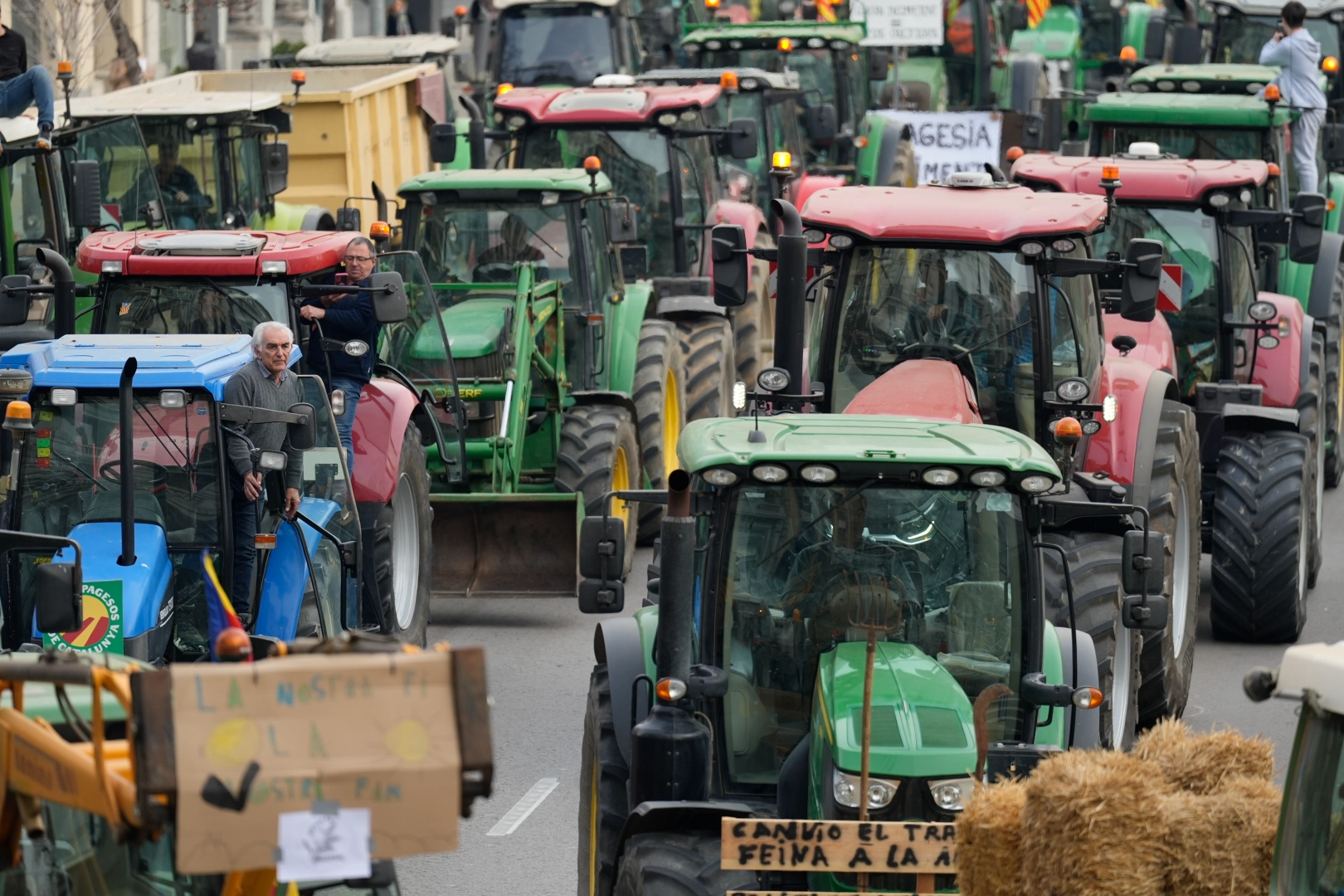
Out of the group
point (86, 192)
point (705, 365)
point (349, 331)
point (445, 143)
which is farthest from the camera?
point (445, 143)

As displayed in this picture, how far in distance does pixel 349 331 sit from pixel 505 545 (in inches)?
77.8

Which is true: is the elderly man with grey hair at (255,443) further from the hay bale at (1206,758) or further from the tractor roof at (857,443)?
the hay bale at (1206,758)

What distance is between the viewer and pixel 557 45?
22172mm

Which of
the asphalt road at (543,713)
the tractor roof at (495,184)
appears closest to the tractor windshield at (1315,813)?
the asphalt road at (543,713)

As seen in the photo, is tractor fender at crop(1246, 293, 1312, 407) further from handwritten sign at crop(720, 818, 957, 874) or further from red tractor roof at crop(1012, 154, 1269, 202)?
handwritten sign at crop(720, 818, 957, 874)

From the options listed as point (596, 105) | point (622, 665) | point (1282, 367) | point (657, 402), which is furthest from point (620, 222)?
point (622, 665)

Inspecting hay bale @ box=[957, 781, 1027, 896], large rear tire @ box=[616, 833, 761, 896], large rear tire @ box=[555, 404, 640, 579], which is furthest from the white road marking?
hay bale @ box=[957, 781, 1027, 896]

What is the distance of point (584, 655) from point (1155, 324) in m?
3.60

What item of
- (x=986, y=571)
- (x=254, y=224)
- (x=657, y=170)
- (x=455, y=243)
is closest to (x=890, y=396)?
(x=986, y=571)

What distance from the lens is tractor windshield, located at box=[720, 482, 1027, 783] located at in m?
6.74

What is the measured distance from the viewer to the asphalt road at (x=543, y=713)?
891 centimetres

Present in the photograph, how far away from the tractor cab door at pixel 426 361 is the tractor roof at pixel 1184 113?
479cm

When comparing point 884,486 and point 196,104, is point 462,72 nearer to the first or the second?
point 196,104

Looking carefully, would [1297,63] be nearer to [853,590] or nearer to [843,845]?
[853,590]
